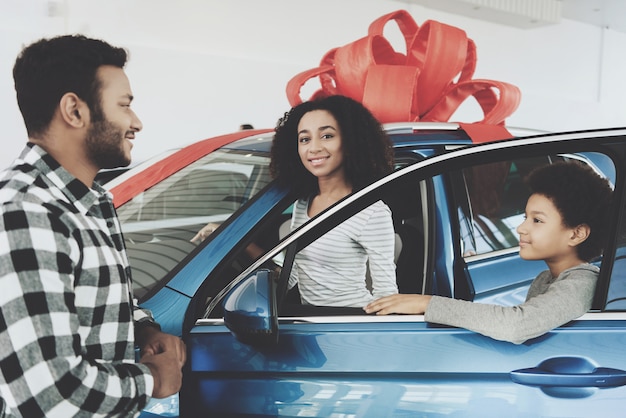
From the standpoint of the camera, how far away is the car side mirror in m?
1.34

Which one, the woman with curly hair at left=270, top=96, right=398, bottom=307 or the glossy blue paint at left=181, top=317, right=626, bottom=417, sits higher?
the woman with curly hair at left=270, top=96, right=398, bottom=307

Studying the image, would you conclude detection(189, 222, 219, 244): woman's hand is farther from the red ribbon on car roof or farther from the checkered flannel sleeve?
the checkered flannel sleeve

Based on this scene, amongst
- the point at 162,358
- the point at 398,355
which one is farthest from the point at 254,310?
the point at 398,355

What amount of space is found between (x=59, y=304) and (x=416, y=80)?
5.46 ft

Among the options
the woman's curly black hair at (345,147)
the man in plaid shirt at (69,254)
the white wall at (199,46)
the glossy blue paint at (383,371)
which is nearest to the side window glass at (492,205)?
the woman's curly black hair at (345,147)

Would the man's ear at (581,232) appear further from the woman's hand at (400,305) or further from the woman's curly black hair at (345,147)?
the woman's curly black hair at (345,147)

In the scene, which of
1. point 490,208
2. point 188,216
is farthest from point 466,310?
point 188,216

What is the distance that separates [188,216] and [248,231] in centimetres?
80

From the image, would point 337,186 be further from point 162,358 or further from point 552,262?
point 162,358

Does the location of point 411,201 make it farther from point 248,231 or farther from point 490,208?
point 248,231

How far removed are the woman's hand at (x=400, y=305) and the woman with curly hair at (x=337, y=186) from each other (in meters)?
0.17

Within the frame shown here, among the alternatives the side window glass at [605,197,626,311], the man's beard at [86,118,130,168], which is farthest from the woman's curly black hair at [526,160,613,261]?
the man's beard at [86,118,130,168]

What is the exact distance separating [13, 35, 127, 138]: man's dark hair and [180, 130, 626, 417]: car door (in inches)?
20.1

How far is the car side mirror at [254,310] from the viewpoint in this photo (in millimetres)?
1344
